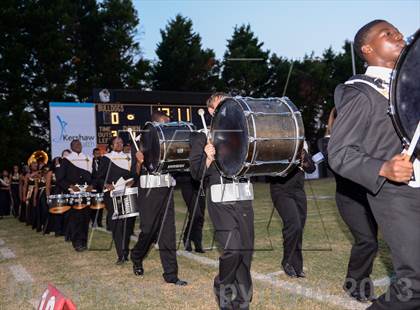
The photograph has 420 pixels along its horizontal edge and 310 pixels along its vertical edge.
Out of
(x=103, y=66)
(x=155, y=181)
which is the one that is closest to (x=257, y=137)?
(x=155, y=181)

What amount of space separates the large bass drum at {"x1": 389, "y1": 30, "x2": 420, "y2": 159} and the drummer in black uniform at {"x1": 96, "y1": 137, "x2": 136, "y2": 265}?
5773 millimetres

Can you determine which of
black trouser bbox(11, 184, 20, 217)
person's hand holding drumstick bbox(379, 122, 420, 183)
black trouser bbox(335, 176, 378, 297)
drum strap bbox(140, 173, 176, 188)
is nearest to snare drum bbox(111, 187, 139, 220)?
drum strap bbox(140, 173, 176, 188)

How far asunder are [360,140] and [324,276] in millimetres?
3501

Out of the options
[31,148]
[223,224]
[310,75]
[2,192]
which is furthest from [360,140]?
[310,75]

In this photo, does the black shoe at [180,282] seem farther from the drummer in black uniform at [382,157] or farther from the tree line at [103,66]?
the tree line at [103,66]

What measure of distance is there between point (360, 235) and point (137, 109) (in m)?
15.7

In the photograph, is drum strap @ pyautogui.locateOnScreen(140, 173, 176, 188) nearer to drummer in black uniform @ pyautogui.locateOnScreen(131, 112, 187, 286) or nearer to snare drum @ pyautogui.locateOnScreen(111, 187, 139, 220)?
drummer in black uniform @ pyautogui.locateOnScreen(131, 112, 187, 286)

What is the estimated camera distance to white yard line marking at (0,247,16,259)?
9227mm

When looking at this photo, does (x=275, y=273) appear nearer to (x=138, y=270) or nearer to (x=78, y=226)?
(x=138, y=270)

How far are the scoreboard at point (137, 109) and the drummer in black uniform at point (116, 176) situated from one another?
9969 millimetres

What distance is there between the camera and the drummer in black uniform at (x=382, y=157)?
114 inches

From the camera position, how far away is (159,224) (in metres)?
6.88

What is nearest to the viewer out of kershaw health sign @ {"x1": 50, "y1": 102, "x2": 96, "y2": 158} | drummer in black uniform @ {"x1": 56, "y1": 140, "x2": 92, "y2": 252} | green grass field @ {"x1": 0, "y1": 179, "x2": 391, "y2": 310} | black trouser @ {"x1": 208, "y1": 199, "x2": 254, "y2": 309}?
black trouser @ {"x1": 208, "y1": 199, "x2": 254, "y2": 309}

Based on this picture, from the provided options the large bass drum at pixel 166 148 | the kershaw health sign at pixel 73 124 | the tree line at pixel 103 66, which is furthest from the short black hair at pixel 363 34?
the tree line at pixel 103 66
